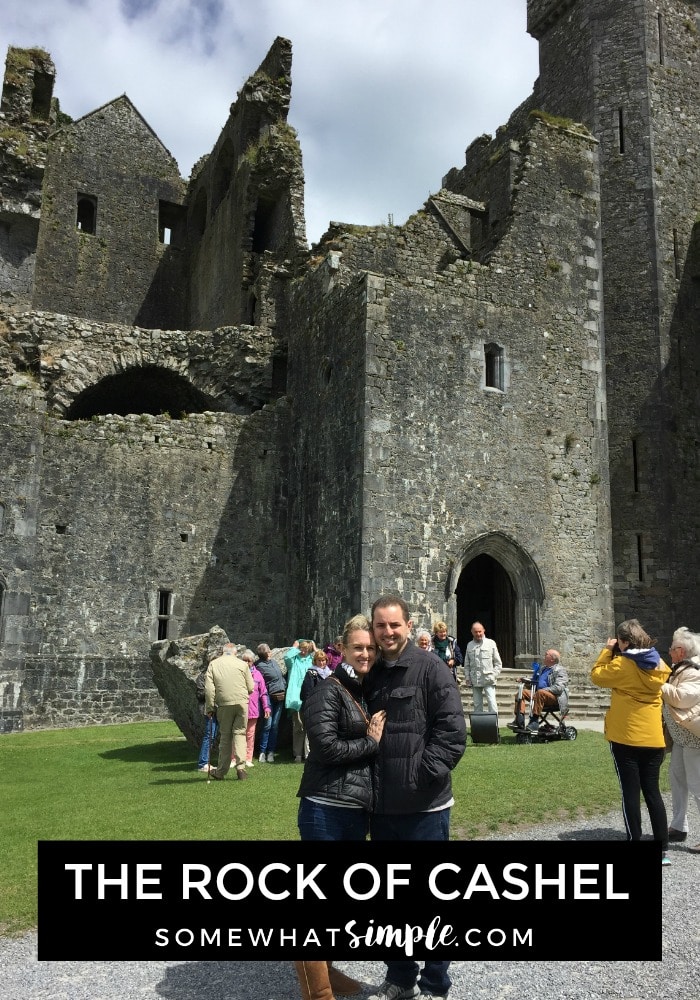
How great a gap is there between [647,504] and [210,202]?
1949 centimetres

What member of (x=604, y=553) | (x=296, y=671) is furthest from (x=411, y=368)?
(x=296, y=671)

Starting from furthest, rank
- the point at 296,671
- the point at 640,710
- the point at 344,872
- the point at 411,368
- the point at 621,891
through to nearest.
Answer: the point at 411,368 < the point at 296,671 < the point at 640,710 < the point at 621,891 < the point at 344,872

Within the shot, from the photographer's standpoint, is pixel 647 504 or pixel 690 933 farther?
pixel 647 504

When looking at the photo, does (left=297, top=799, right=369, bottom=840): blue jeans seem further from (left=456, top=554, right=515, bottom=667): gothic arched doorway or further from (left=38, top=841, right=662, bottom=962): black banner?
(left=456, top=554, right=515, bottom=667): gothic arched doorway

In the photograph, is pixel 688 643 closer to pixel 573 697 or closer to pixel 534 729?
pixel 534 729

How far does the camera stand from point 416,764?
4.50 meters

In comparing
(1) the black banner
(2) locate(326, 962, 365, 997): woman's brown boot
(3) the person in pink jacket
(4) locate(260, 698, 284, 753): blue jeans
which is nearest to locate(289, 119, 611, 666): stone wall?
(4) locate(260, 698, 284, 753): blue jeans

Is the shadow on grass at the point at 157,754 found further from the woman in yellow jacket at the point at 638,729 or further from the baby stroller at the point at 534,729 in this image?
the woman in yellow jacket at the point at 638,729

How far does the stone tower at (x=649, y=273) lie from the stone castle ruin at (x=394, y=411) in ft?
0.23

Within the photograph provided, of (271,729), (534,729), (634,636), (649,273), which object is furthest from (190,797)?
(649,273)

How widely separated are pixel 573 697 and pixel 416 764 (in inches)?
547

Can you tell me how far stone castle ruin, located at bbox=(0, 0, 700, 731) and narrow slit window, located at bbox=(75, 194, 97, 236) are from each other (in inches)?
302

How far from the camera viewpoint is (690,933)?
5.60 meters

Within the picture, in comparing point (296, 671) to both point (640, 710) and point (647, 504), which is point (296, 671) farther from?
point (647, 504)
